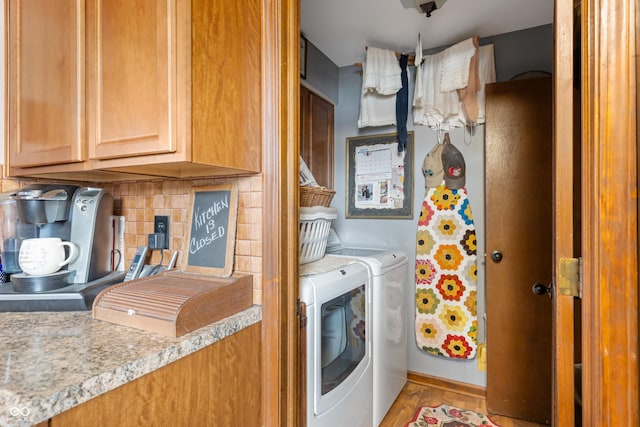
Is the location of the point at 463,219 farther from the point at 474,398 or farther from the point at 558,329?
the point at 558,329

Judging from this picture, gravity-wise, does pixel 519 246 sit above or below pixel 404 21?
below

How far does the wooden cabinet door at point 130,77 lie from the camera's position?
90 cm

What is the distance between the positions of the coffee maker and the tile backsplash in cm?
11

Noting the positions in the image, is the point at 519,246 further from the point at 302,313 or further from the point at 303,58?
the point at 303,58

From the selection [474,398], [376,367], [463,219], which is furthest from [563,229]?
[474,398]

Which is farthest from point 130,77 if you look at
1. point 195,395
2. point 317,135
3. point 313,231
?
point 317,135

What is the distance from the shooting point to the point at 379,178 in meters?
2.64

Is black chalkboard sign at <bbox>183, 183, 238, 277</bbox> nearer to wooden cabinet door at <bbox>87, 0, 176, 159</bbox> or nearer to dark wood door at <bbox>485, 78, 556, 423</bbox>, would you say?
wooden cabinet door at <bbox>87, 0, 176, 159</bbox>

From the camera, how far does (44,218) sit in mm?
1210

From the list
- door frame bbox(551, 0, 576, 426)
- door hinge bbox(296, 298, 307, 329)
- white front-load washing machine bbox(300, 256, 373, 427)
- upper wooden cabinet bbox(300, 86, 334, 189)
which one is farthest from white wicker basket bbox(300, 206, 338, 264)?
door frame bbox(551, 0, 576, 426)

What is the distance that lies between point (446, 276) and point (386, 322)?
65 centimetres

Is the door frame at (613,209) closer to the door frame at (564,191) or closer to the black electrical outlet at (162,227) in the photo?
the door frame at (564,191)

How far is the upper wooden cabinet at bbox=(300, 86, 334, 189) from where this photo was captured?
7.84ft

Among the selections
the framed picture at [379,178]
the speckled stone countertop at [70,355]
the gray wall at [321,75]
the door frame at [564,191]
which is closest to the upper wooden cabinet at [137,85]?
the speckled stone countertop at [70,355]
